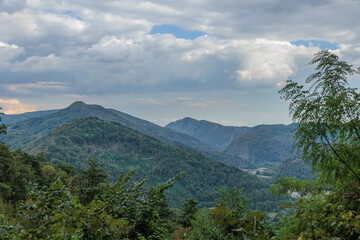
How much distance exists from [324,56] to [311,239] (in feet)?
16.2

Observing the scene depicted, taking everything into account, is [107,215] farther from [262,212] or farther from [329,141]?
[329,141]

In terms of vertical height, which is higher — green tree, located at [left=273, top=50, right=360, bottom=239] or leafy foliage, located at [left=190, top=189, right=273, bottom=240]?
green tree, located at [left=273, top=50, right=360, bottom=239]

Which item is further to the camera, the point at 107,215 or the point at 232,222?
the point at 232,222

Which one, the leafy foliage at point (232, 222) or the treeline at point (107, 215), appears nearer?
the treeline at point (107, 215)

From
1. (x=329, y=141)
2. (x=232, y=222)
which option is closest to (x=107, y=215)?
(x=232, y=222)

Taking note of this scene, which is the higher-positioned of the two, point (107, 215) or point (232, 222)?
point (107, 215)

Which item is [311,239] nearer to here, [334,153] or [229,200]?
[334,153]

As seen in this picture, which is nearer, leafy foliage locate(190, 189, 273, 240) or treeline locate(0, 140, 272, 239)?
treeline locate(0, 140, 272, 239)

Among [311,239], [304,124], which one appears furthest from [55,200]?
[304,124]

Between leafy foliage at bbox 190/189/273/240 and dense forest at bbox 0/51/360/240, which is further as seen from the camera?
leafy foliage at bbox 190/189/273/240

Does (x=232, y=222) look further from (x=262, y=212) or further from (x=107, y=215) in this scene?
(x=107, y=215)

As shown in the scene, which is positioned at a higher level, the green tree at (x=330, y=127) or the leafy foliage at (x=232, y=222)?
the green tree at (x=330, y=127)

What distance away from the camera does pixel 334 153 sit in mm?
6480

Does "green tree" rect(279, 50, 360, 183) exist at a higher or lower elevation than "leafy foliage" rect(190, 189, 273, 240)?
higher
